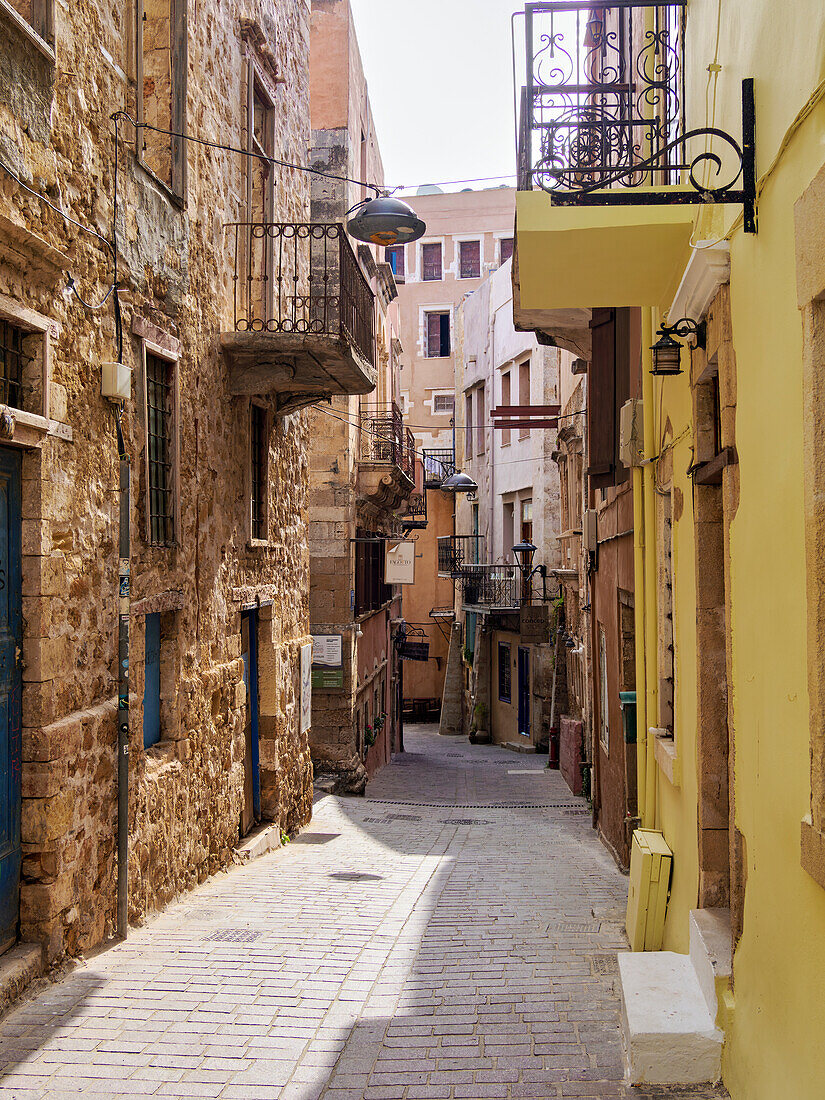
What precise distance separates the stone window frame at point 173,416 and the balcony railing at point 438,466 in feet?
90.9

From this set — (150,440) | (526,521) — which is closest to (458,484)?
(526,521)

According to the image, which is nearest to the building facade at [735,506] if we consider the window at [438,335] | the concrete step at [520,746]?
the concrete step at [520,746]

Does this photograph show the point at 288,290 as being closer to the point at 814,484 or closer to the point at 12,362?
the point at 12,362

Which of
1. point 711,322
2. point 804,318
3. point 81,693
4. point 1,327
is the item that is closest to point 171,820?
point 81,693

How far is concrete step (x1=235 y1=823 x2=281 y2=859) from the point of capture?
9.38 meters

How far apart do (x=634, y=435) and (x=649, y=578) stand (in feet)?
3.77

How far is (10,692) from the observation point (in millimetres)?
5207

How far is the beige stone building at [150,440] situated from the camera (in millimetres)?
5336

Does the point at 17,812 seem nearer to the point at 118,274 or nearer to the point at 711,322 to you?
the point at 118,274

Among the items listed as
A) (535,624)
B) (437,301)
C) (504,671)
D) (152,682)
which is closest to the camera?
(152,682)

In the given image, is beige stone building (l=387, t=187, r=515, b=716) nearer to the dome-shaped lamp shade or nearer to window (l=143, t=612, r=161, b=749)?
the dome-shaped lamp shade

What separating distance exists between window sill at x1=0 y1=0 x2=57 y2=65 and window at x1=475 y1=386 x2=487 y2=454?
29.0 metres

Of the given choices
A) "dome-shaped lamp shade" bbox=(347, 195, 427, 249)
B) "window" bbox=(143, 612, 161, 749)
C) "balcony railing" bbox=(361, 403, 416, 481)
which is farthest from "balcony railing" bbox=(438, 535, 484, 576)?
"window" bbox=(143, 612, 161, 749)

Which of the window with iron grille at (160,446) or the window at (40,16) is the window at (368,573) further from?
the window at (40,16)
